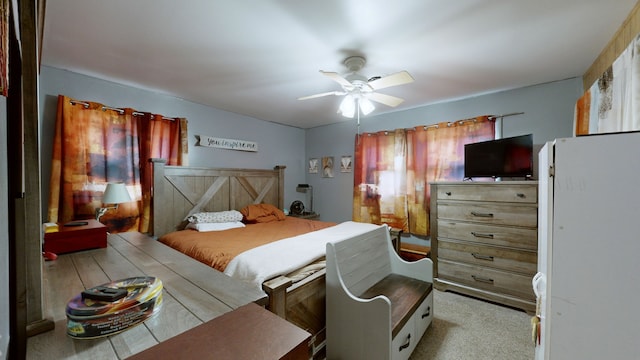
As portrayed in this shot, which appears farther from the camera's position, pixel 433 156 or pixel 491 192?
pixel 433 156

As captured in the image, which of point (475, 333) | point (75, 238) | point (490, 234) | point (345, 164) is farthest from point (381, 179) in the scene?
point (75, 238)

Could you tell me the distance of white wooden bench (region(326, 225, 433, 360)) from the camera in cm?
144

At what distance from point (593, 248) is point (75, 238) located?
2.76 meters

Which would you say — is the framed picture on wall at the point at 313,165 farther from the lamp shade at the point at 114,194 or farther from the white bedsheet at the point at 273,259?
the lamp shade at the point at 114,194

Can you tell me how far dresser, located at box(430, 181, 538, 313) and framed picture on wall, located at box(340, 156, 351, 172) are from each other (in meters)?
1.69

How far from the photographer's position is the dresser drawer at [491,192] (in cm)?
231

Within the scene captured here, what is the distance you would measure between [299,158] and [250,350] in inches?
171

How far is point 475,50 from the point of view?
79.4 inches

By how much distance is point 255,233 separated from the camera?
2.68m

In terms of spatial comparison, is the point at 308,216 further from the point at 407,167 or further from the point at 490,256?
the point at 490,256

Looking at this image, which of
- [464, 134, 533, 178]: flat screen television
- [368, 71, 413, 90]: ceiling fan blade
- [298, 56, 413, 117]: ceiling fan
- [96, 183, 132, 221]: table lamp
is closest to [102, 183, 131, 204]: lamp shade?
[96, 183, 132, 221]: table lamp

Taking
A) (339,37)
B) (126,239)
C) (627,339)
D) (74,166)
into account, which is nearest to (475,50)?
(339,37)

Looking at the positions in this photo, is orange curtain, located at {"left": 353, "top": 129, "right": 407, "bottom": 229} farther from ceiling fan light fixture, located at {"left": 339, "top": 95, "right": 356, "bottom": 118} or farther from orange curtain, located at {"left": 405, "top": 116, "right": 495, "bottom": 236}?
ceiling fan light fixture, located at {"left": 339, "top": 95, "right": 356, "bottom": 118}

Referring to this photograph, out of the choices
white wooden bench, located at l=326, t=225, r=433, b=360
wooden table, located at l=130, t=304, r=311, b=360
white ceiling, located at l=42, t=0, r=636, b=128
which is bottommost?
white wooden bench, located at l=326, t=225, r=433, b=360
